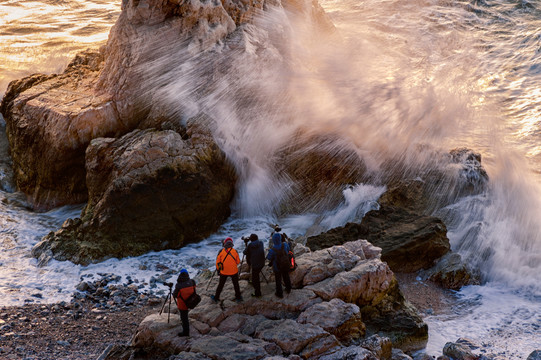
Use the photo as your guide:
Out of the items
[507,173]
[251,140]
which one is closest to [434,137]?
[507,173]

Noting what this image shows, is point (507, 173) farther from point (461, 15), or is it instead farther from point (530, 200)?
point (461, 15)

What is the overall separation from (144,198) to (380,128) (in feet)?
26.5

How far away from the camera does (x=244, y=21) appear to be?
18094 millimetres

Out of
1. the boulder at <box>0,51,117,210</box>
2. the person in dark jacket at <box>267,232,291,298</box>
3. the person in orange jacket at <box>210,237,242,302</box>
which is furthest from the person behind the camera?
the boulder at <box>0,51,117,210</box>

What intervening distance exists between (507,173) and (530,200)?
139 cm

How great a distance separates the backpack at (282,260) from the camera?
9445 millimetres

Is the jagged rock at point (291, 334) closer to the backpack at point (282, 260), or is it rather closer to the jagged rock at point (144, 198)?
the backpack at point (282, 260)

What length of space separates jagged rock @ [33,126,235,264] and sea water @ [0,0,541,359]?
0.47m

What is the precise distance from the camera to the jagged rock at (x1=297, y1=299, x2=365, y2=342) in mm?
8812

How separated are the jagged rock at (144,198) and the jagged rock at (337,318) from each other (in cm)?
589

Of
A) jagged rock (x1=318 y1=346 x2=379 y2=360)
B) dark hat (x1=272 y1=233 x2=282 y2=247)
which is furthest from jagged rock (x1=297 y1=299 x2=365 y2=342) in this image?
dark hat (x1=272 y1=233 x2=282 y2=247)

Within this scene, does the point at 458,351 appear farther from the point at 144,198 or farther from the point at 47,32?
the point at 47,32

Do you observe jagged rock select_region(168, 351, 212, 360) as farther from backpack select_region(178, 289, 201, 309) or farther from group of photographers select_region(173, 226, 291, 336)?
group of photographers select_region(173, 226, 291, 336)

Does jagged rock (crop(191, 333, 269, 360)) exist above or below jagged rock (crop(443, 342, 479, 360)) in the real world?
above
